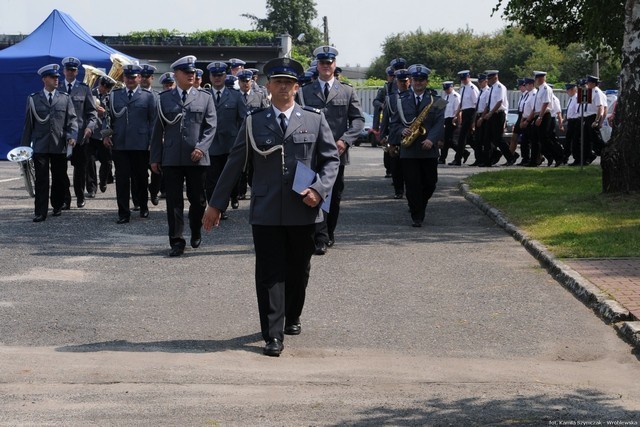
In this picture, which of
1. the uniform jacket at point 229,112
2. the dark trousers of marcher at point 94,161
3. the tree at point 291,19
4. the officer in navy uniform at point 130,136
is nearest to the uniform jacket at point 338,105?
the officer in navy uniform at point 130,136

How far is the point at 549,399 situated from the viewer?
7.21 m

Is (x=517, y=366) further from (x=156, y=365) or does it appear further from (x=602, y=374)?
(x=156, y=365)

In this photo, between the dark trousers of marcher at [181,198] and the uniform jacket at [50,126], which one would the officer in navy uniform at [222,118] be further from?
the dark trousers of marcher at [181,198]

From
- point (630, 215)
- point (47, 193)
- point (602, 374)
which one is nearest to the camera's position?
point (602, 374)

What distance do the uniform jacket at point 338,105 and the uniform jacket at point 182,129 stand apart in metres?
1.16

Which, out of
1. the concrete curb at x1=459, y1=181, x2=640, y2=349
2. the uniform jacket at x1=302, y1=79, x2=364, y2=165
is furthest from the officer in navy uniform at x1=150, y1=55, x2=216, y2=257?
the concrete curb at x1=459, y1=181, x2=640, y2=349

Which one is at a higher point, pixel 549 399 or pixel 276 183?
pixel 276 183

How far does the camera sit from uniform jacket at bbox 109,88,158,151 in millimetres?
16797

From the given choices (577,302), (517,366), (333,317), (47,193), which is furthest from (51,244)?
(517,366)

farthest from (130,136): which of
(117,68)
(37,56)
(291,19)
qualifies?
(291,19)

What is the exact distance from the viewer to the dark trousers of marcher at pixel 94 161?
20578 millimetres

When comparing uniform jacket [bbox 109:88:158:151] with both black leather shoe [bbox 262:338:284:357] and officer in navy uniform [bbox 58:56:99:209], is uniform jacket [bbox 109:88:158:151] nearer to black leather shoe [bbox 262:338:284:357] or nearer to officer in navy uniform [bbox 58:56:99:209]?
officer in navy uniform [bbox 58:56:99:209]

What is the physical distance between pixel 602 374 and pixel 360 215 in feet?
31.7

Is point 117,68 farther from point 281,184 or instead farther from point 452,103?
point 281,184
